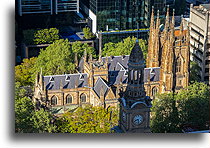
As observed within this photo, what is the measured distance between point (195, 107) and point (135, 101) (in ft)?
26.9

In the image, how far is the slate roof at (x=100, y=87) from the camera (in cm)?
5092

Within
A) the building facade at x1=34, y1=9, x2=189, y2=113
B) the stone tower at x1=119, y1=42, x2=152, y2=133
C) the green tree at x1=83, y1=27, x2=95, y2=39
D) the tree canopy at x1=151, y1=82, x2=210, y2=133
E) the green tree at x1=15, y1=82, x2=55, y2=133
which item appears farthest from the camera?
the green tree at x1=83, y1=27, x2=95, y2=39

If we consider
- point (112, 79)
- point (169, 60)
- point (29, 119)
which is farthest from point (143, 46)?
point (29, 119)

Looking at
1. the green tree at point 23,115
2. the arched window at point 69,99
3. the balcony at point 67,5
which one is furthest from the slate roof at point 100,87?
the balcony at point 67,5

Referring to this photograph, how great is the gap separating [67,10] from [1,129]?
1054 inches

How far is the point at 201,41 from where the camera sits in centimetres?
6016

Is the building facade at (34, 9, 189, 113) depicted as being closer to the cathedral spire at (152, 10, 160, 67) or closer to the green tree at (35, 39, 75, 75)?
the cathedral spire at (152, 10, 160, 67)

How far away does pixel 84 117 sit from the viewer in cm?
4403

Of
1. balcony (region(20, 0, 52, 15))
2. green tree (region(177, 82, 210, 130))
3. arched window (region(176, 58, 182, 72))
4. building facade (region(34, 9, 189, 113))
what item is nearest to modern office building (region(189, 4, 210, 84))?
arched window (region(176, 58, 182, 72))

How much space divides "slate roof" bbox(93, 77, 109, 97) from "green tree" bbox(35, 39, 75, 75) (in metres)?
4.77

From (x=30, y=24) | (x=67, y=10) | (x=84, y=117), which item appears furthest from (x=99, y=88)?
(x=30, y=24)

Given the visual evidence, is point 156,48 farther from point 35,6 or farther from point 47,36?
point 47,36

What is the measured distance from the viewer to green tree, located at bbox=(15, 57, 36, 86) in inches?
2090

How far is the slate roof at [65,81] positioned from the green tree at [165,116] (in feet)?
27.5
